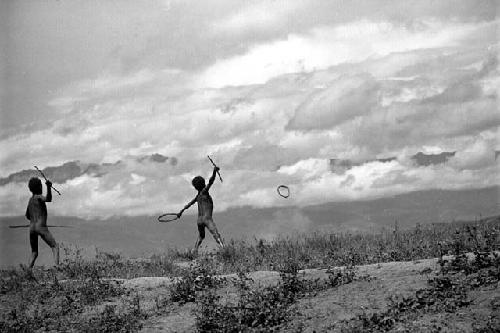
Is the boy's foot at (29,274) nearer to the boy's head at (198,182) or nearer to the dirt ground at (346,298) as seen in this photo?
the boy's head at (198,182)

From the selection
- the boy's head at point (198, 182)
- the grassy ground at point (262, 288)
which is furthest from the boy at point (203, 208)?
the grassy ground at point (262, 288)

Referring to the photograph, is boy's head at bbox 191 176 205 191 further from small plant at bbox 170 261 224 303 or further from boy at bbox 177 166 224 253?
small plant at bbox 170 261 224 303

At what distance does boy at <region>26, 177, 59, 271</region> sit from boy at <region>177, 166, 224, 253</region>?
12.9 ft

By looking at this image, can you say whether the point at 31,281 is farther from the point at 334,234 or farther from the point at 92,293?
the point at 334,234

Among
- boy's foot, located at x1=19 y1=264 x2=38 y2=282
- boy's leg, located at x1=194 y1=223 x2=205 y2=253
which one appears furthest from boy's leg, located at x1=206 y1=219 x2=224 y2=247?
boy's foot, located at x1=19 y1=264 x2=38 y2=282

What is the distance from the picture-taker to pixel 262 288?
34.2 ft

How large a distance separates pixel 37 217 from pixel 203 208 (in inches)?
192

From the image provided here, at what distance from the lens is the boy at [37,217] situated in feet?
52.6

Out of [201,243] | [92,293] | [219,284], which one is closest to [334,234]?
[201,243]

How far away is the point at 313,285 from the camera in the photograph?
998 centimetres

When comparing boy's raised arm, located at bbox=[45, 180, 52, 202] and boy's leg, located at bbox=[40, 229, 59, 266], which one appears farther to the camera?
boy's raised arm, located at bbox=[45, 180, 52, 202]

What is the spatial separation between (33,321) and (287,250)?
6356 mm

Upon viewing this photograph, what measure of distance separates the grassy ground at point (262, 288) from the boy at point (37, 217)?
2.19ft

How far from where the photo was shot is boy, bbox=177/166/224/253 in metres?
17.3
